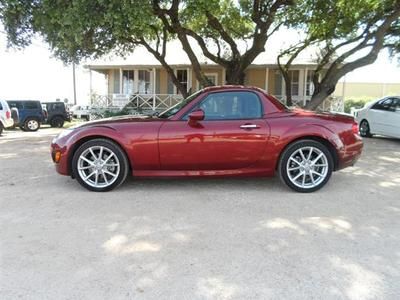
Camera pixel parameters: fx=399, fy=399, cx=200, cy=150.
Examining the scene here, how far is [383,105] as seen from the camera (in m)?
13.1

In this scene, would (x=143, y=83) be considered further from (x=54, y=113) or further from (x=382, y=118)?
(x=382, y=118)

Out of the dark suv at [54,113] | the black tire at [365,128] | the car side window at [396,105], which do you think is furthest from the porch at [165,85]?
the car side window at [396,105]

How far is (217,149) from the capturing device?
5.73 meters

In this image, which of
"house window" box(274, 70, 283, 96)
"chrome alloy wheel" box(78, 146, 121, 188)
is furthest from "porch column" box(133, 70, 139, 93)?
"chrome alloy wheel" box(78, 146, 121, 188)

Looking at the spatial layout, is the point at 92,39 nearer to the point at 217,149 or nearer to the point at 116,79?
the point at 217,149

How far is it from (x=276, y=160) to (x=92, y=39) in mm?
6714

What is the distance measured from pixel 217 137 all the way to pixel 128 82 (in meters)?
19.9

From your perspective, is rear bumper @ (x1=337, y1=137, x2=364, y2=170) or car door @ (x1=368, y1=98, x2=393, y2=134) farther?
car door @ (x1=368, y1=98, x2=393, y2=134)

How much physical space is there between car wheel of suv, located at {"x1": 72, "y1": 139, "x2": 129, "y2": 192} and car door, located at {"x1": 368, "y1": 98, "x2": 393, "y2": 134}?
999 cm

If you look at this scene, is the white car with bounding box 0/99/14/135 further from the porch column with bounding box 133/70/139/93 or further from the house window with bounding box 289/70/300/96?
the house window with bounding box 289/70/300/96

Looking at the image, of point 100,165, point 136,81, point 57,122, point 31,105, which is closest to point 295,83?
point 136,81

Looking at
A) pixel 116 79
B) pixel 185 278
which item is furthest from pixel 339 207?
pixel 116 79

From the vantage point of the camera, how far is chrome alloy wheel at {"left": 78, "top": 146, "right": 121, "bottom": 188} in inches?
227

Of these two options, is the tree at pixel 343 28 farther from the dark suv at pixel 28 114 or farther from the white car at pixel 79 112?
the white car at pixel 79 112
